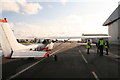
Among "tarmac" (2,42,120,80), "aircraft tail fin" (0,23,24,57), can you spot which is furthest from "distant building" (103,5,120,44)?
"aircraft tail fin" (0,23,24,57)

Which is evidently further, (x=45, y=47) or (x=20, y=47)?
(x=45, y=47)

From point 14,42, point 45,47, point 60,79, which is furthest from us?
point 45,47

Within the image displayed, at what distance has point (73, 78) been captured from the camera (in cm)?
504

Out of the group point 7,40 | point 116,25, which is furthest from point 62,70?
point 116,25

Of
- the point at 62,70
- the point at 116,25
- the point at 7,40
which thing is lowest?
the point at 62,70

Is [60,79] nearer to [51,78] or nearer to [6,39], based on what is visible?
[51,78]

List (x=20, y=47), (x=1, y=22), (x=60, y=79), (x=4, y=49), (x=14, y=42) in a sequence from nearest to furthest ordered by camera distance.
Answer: (x=60, y=79), (x=1, y=22), (x=4, y=49), (x=14, y=42), (x=20, y=47)

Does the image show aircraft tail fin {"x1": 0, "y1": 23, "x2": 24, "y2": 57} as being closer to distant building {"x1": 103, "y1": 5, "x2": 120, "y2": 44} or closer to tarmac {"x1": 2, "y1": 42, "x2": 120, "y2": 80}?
tarmac {"x1": 2, "y1": 42, "x2": 120, "y2": 80}

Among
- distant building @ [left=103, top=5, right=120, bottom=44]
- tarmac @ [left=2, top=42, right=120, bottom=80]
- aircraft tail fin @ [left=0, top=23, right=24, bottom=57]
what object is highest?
distant building @ [left=103, top=5, right=120, bottom=44]

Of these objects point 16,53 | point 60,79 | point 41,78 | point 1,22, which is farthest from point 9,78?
point 1,22

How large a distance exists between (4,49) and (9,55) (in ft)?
1.69

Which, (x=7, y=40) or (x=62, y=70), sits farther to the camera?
(x=7, y=40)

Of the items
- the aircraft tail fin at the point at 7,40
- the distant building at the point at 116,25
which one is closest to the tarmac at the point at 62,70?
the aircraft tail fin at the point at 7,40

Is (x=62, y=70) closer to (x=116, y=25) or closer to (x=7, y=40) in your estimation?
(x=7, y=40)
